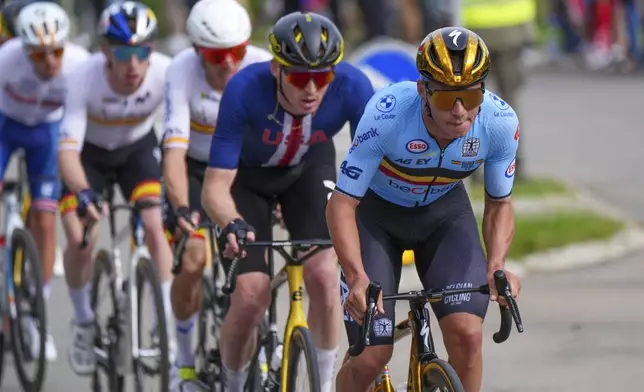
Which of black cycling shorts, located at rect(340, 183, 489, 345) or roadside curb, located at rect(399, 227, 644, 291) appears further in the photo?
roadside curb, located at rect(399, 227, 644, 291)

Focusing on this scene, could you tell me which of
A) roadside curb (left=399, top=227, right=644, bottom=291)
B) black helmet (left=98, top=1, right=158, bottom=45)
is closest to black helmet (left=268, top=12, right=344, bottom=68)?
black helmet (left=98, top=1, right=158, bottom=45)

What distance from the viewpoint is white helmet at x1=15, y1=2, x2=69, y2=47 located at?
8938mm

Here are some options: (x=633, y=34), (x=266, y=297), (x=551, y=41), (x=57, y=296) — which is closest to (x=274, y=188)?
(x=266, y=297)

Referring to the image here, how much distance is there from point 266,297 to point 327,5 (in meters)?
17.6

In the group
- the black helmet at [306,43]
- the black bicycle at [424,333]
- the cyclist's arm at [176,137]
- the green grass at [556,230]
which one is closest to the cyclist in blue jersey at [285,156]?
the black helmet at [306,43]

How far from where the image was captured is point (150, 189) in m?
8.75

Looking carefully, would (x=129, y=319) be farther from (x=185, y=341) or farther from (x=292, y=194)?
(x=292, y=194)

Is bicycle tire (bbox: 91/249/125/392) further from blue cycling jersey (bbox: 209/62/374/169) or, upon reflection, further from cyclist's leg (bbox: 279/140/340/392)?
blue cycling jersey (bbox: 209/62/374/169)

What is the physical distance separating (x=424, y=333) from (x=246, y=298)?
1198 millimetres

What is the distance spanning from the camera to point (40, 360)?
854 centimetres

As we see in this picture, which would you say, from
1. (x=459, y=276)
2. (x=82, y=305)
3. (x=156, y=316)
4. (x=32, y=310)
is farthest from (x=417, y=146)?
(x=32, y=310)

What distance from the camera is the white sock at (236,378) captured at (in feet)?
23.5

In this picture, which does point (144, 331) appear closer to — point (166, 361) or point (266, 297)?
point (166, 361)

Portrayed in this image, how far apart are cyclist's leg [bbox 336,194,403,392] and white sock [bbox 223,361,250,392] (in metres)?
1.07
